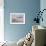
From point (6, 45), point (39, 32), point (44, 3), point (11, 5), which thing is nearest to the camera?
point (39, 32)

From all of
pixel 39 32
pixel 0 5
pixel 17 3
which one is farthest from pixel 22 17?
pixel 39 32

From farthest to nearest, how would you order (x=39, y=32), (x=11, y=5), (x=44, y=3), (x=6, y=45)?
1. (x=11, y=5)
2. (x=44, y=3)
3. (x=6, y=45)
4. (x=39, y=32)

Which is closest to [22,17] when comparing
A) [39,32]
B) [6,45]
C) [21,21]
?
[21,21]

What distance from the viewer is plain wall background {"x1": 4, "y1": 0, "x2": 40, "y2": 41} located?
521 centimetres

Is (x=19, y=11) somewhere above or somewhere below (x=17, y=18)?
above

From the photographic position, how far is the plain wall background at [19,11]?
5207 millimetres

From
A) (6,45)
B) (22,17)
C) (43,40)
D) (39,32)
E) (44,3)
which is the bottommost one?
(6,45)

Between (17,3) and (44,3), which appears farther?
(17,3)

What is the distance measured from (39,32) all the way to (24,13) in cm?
273

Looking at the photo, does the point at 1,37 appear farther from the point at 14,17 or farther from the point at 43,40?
the point at 43,40

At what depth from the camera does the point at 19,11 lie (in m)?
5.23

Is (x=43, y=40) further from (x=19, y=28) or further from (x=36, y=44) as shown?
(x=19, y=28)

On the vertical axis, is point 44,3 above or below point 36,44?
above

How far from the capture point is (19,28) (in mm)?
5277
